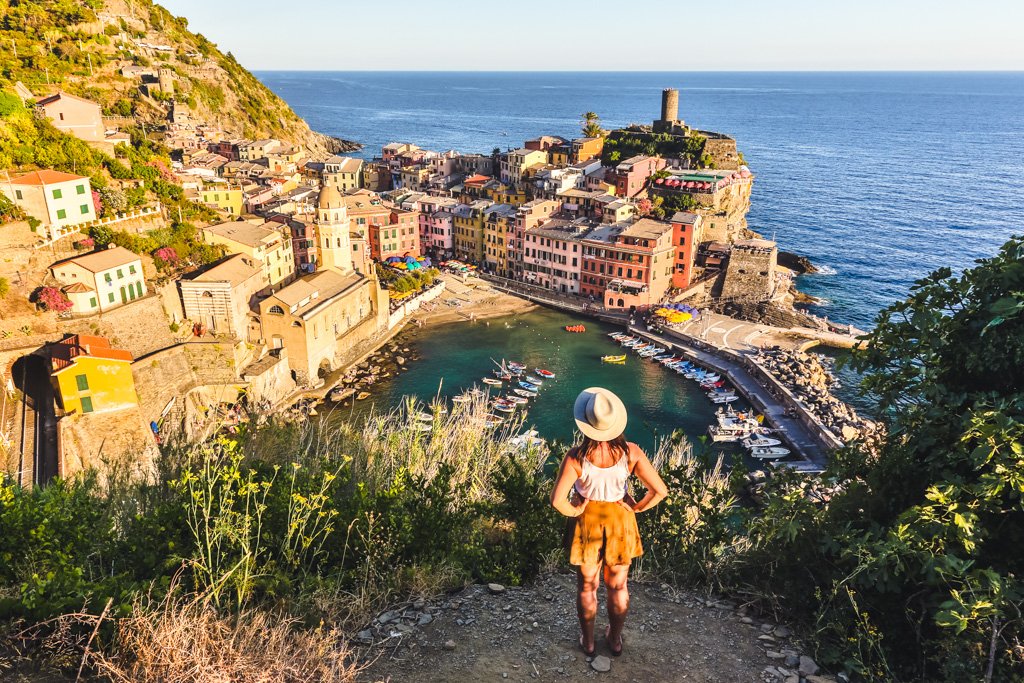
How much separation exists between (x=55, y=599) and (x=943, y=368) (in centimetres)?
814

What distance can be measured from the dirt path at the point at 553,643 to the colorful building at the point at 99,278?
23513mm

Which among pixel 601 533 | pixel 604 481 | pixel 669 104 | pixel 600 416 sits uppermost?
pixel 669 104

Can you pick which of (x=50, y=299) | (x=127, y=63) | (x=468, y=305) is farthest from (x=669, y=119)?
(x=50, y=299)

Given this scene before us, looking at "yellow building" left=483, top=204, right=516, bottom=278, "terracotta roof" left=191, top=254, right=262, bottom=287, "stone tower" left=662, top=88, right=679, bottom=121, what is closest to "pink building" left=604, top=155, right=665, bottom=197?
"yellow building" left=483, top=204, right=516, bottom=278

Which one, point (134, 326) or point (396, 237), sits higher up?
→ point (134, 326)

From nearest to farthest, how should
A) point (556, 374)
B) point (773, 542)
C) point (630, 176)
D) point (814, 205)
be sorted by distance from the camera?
1. point (773, 542)
2. point (556, 374)
3. point (630, 176)
4. point (814, 205)

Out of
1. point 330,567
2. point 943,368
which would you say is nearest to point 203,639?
point 330,567

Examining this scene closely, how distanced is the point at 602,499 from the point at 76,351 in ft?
69.3

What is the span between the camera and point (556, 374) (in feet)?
117

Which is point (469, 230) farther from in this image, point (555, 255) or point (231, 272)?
point (231, 272)

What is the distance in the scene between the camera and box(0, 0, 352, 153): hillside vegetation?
42750 millimetres

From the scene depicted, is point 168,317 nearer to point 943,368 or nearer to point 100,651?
point 100,651

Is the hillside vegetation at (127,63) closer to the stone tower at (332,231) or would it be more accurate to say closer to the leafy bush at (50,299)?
the leafy bush at (50,299)

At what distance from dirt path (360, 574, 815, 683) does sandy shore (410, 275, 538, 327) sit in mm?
35551
